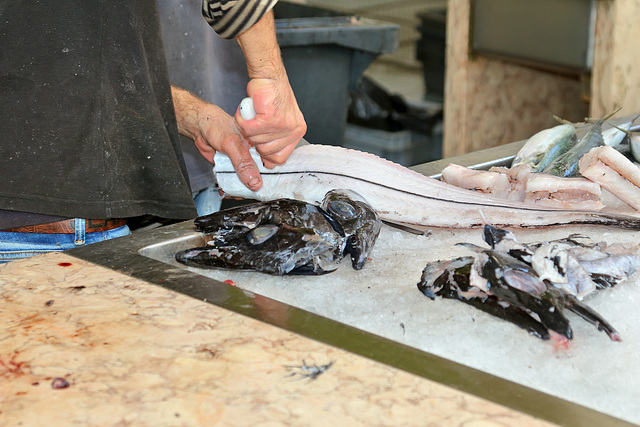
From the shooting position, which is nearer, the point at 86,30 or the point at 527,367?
the point at 527,367

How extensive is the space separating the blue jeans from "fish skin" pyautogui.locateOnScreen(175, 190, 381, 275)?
433 mm

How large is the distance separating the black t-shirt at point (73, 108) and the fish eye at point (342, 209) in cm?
60

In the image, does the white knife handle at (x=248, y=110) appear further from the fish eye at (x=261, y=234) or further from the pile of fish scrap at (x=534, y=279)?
the pile of fish scrap at (x=534, y=279)

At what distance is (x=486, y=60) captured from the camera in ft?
14.8

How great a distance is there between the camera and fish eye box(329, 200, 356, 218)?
160 cm

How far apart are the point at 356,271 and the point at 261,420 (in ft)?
2.00

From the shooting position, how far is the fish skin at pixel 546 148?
224cm

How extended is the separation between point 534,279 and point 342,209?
49cm

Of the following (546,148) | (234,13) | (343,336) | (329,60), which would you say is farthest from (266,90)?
(329,60)

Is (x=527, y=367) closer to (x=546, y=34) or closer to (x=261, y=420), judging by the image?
(x=261, y=420)

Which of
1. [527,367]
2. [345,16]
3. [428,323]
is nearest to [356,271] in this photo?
[428,323]

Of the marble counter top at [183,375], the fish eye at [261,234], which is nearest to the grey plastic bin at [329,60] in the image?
the fish eye at [261,234]

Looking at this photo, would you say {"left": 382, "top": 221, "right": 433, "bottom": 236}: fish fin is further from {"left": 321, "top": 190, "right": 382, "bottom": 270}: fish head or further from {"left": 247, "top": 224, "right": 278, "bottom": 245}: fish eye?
{"left": 247, "top": 224, "right": 278, "bottom": 245}: fish eye

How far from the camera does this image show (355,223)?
1583 mm
